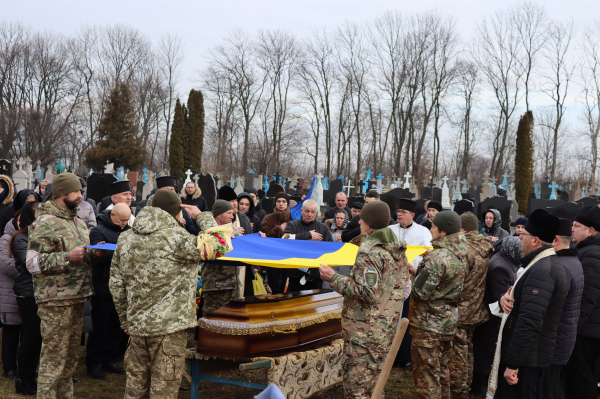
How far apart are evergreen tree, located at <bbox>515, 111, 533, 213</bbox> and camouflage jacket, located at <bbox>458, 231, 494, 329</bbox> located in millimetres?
26295

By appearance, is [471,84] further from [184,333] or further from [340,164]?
[184,333]

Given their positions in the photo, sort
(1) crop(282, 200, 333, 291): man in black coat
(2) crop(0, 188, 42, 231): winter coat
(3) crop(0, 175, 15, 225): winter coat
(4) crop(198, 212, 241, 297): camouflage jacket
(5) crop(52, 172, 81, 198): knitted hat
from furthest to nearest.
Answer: (3) crop(0, 175, 15, 225): winter coat < (1) crop(282, 200, 333, 291): man in black coat < (2) crop(0, 188, 42, 231): winter coat < (4) crop(198, 212, 241, 297): camouflage jacket < (5) crop(52, 172, 81, 198): knitted hat

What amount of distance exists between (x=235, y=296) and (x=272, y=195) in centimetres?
1079

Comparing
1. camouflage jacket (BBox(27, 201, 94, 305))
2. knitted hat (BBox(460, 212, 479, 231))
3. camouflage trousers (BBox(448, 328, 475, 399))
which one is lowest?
camouflage trousers (BBox(448, 328, 475, 399))

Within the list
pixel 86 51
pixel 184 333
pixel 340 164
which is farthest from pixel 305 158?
pixel 184 333

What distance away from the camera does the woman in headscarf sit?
18.6 ft

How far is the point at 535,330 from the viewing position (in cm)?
392

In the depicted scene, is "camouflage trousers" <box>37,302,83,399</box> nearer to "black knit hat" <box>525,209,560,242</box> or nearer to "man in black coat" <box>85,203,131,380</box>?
"man in black coat" <box>85,203,131,380</box>

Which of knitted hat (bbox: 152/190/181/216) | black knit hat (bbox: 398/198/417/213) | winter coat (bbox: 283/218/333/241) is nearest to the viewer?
knitted hat (bbox: 152/190/181/216)

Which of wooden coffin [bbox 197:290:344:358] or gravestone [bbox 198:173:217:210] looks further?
gravestone [bbox 198:173:217:210]

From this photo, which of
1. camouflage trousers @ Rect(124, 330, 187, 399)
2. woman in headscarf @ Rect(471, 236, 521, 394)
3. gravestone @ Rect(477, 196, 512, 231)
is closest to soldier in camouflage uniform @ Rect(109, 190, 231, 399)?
camouflage trousers @ Rect(124, 330, 187, 399)

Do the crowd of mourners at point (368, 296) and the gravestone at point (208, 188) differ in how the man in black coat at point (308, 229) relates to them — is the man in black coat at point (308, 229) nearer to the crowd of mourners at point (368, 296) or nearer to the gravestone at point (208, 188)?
the crowd of mourners at point (368, 296)

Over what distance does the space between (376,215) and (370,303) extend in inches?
27.9

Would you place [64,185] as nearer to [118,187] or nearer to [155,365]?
[155,365]
